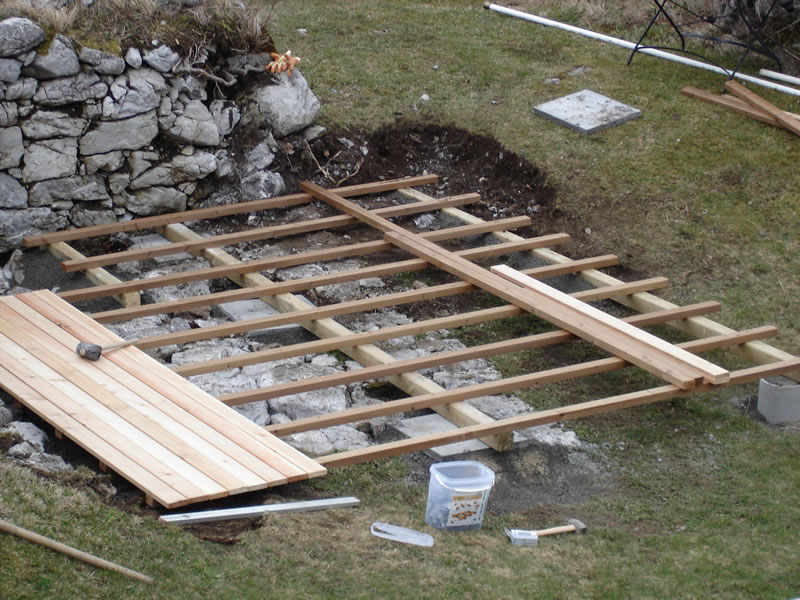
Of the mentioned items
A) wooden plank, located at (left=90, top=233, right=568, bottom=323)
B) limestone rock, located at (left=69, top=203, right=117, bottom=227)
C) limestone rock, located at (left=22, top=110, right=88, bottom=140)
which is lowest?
limestone rock, located at (left=69, top=203, right=117, bottom=227)

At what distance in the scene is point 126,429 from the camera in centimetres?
480

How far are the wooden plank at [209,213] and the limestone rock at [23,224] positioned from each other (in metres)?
0.07

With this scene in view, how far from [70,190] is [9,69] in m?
0.93

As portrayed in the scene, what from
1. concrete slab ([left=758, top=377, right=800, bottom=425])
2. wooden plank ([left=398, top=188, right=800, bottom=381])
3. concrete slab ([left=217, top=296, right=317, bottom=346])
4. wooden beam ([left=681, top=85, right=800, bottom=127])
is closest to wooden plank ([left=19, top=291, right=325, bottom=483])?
concrete slab ([left=217, top=296, right=317, bottom=346])

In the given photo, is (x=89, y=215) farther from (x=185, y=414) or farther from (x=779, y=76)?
(x=779, y=76)

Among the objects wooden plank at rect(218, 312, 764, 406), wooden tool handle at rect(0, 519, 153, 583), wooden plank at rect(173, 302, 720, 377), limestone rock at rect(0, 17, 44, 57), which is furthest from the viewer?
limestone rock at rect(0, 17, 44, 57)

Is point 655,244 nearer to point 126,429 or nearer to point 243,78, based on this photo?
point 243,78

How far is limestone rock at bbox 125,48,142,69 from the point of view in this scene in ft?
24.1

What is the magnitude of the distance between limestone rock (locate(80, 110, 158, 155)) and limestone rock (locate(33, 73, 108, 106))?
227 mm

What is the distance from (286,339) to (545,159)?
3171mm

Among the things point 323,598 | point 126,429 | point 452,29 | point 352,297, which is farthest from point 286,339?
point 452,29

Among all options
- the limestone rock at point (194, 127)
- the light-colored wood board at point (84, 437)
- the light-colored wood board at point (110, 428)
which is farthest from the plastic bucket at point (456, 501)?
the limestone rock at point (194, 127)

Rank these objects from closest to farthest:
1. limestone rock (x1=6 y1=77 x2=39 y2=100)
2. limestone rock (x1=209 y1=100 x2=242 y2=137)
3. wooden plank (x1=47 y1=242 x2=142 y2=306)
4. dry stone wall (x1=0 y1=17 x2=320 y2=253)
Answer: wooden plank (x1=47 y1=242 x2=142 y2=306) → limestone rock (x1=6 y1=77 x2=39 y2=100) → dry stone wall (x1=0 y1=17 x2=320 y2=253) → limestone rock (x1=209 y1=100 x2=242 y2=137)

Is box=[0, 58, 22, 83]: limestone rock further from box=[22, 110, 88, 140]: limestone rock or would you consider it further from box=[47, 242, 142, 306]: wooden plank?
box=[47, 242, 142, 306]: wooden plank
